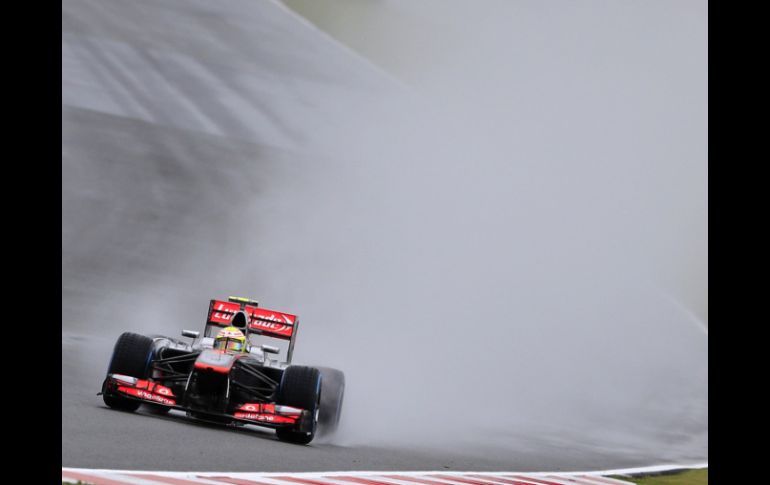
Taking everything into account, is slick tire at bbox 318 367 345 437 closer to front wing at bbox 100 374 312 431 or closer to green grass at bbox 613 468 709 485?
front wing at bbox 100 374 312 431

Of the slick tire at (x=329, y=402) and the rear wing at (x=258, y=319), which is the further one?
the rear wing at (x=258, y=319)

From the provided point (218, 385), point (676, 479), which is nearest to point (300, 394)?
point (218, 385)

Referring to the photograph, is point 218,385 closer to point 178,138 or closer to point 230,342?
point 230,342

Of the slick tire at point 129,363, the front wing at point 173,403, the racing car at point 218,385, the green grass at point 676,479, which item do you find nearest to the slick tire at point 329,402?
the racing car at point 218,385

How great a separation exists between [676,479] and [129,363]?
7.52m

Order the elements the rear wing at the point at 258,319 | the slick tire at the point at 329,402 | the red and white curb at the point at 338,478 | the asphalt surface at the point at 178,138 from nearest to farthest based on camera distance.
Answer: the red and white curb at the point at 338,478, the slick tire at the point at 329,402, the rear wing at the point at 258,319, the asphalt surface at the point at 178,138

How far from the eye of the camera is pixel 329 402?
11250 mm

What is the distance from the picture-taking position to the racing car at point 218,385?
983 centimetres

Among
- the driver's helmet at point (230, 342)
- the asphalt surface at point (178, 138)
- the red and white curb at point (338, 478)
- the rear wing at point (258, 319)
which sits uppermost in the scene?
the asphalt surface at point (178, 138)

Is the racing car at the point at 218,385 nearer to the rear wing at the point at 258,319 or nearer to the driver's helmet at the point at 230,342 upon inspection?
the driver's helmet at the point at 230,342

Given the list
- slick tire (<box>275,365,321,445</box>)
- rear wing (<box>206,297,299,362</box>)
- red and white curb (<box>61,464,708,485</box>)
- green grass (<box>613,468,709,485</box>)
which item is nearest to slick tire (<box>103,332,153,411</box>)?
slick tire (<box>275,365,321,445</box>)
